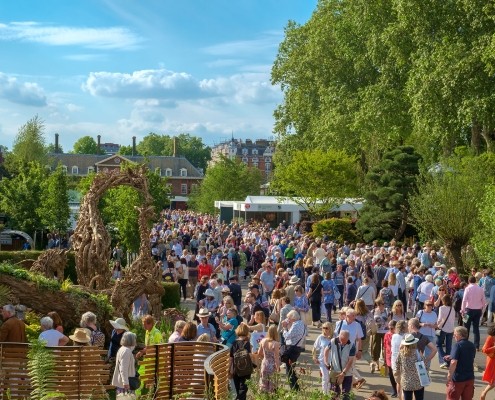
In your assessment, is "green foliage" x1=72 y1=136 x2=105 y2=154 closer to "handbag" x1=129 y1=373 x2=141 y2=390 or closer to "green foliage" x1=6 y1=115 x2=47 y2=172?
"green foliage" x1=6 y1=115 x2=47 y2=172

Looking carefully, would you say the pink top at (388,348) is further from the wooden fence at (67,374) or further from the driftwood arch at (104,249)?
the driftwood arch at (104,249)

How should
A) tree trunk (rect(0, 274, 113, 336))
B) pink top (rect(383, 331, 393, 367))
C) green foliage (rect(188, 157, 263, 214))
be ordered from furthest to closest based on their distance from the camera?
1. green foliage (rect(188, 157, 263, 214))
2. tree trunk (rect(0, 274, 113, 336))
3. pink top (rect(383, 331, 393, 367))

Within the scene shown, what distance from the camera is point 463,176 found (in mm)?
33094

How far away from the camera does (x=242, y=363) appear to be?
12.3 metres

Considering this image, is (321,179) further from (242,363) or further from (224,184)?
(242,363)

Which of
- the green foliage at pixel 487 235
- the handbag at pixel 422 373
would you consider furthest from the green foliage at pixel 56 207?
the handbag at pixel 422 373

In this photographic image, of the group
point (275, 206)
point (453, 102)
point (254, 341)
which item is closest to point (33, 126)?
point (275, 206)

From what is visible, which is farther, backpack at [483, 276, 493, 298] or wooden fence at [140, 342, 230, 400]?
backpack at [483, 276, 493, 298]

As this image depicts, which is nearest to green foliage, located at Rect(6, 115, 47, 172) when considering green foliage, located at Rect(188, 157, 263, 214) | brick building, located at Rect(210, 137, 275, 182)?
green foliage, located at Rect(188, 157, 263, 214)

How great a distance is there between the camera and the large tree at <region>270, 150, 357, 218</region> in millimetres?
49469

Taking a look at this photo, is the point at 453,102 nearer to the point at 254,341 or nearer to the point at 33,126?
the point at 254,341

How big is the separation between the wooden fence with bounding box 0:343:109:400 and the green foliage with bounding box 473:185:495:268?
16.4 meters

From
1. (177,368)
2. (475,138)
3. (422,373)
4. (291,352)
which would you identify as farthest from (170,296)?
(475,138)

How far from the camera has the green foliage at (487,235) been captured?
25.4 meters
